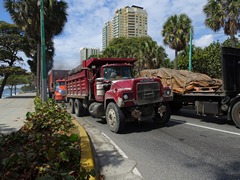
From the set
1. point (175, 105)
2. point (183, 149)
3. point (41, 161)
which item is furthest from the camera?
point (175, 105)

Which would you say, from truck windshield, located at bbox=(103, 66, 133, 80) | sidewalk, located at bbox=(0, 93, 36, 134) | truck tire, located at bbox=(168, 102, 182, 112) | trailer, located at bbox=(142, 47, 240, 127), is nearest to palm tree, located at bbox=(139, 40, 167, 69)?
sidewalk, located at bbox=(0, 93, 36, 134)

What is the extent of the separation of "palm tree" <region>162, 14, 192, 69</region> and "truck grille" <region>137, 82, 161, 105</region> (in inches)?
647

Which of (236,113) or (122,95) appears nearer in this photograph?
(122,95)

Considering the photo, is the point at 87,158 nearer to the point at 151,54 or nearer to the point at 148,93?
the point at 148,93

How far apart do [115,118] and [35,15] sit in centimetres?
1627

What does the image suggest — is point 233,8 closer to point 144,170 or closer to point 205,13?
point 205,13

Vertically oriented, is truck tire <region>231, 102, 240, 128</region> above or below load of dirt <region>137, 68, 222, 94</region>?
below

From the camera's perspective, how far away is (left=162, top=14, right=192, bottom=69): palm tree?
22.1 meters

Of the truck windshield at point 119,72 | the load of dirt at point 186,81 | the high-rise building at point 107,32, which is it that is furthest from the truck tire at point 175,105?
the high-rise building at point 107,32

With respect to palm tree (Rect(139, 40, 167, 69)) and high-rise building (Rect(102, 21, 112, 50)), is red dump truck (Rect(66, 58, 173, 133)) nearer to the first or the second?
palm tree (Rect(139, 40, 167, 69))

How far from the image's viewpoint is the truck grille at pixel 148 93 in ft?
19.9

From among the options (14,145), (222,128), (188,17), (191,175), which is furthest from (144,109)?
(188,17)

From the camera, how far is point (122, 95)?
585 centimetres

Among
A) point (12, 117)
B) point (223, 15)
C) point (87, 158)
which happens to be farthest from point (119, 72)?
point (223, 15)
